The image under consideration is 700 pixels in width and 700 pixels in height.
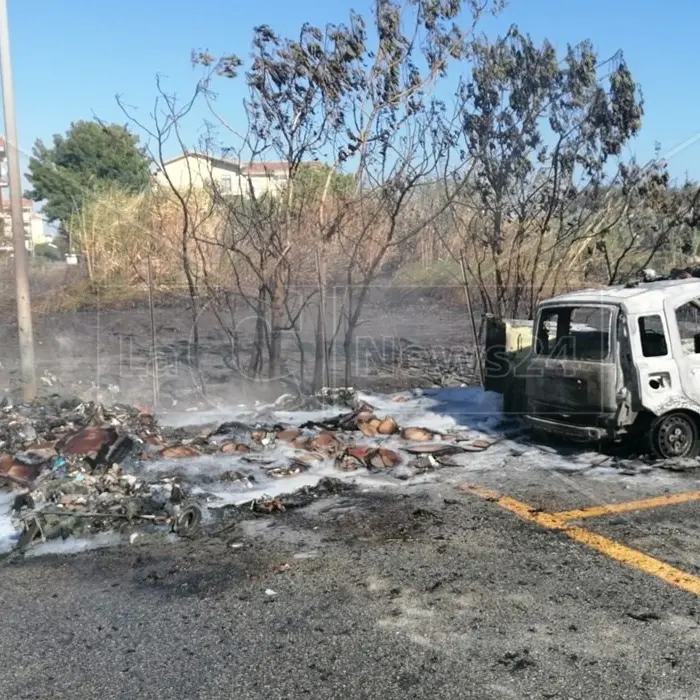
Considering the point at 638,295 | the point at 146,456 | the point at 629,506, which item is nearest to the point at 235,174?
the point at 146,456

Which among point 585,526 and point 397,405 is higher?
point 397,405

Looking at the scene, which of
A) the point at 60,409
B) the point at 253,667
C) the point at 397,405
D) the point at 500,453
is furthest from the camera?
the point at 397,405

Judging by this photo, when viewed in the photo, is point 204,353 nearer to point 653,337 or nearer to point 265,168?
point 265,168

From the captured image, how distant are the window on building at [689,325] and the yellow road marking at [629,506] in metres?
1.63

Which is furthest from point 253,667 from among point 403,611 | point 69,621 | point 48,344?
point 48,344

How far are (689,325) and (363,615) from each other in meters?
4.87

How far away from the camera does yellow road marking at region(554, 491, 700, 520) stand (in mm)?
5406

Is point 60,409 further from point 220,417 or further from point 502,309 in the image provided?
point 502,309

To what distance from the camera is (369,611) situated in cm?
386

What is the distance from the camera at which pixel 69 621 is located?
12.6 ft

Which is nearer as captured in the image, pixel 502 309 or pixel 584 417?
pixel 584 417

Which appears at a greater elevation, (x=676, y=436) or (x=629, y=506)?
(x=676, y=436)

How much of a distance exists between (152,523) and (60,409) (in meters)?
3.92

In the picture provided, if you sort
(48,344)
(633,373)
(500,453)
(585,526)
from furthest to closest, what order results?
(48,344), (500,453), (633,373), (585,526)
